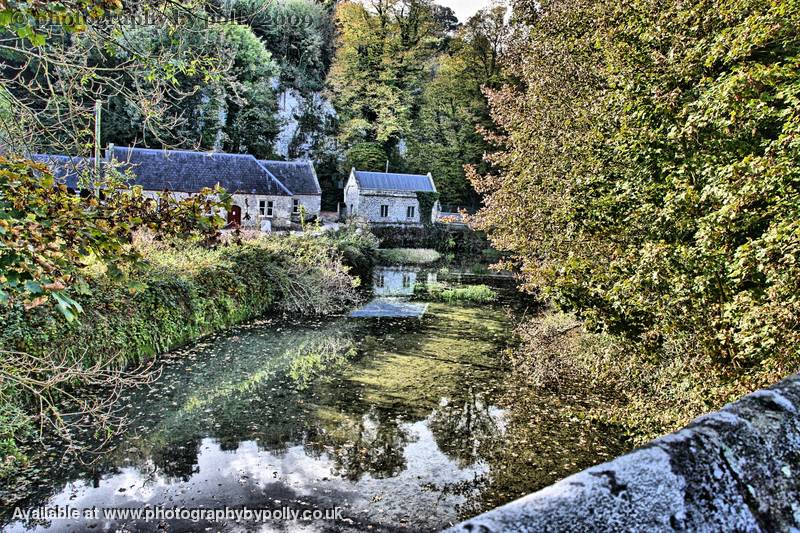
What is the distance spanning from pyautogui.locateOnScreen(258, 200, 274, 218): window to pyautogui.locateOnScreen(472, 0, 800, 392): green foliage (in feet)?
90.2

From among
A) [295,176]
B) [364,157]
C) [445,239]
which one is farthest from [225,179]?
[445,239]

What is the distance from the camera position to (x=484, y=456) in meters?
8.84

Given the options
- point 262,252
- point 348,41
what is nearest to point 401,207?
point 348,41

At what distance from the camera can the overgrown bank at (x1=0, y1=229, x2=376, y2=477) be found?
24.5ft

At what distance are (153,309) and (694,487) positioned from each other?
13.9 meters

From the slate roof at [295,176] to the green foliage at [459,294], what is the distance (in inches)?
630

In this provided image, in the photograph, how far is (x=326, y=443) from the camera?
8984mm

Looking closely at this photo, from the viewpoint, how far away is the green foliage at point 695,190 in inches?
211

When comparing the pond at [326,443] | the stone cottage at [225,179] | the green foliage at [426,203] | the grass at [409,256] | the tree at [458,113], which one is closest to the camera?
the pond at [326,443]

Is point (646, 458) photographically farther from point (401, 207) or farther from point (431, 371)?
point (401, 207)

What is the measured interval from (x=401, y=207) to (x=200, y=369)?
32862 mm

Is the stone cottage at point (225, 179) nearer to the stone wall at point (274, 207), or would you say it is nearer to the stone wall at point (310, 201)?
the stone wall at point (274, 207)

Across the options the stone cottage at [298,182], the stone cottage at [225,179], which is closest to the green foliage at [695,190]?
the stone cottage at [225,179]

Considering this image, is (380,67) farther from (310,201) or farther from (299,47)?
(310,201)
